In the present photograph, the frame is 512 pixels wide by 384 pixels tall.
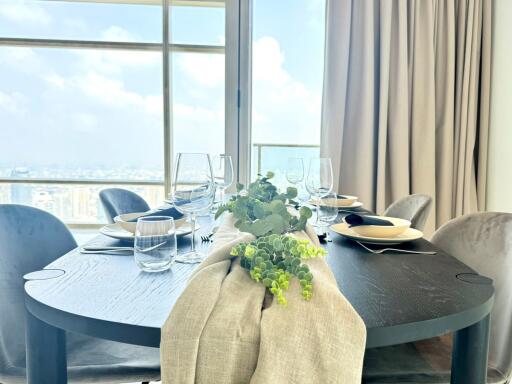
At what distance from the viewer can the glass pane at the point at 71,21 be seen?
3.30 meters

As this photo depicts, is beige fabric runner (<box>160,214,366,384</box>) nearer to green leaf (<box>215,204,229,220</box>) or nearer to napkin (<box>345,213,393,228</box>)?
green leaf (<box>215,204,229,220</box>)

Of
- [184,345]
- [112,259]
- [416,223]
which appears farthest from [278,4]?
[184,345]

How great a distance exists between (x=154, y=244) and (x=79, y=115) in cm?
Answer: 305

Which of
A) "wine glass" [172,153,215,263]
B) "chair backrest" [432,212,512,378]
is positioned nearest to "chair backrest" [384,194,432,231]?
"chair backrest" [432,212,512,378]

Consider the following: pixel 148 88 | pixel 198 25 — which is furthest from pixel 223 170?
pixel 198 25

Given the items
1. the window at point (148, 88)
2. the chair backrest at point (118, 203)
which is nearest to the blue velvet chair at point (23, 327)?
the chair backrest at point (118, 203)

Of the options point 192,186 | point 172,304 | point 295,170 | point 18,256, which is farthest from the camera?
point 295,170

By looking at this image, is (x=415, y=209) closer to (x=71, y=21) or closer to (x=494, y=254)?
(x=494, y=254)

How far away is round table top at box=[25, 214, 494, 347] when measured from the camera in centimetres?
63

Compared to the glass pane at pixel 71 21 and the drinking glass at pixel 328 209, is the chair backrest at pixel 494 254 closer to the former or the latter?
the drinking glass at pixel 328 209

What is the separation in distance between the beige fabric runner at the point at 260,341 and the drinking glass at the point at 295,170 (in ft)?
3.58

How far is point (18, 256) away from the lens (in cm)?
113

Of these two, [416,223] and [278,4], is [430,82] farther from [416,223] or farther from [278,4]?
[416,223]

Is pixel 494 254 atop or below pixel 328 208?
below
